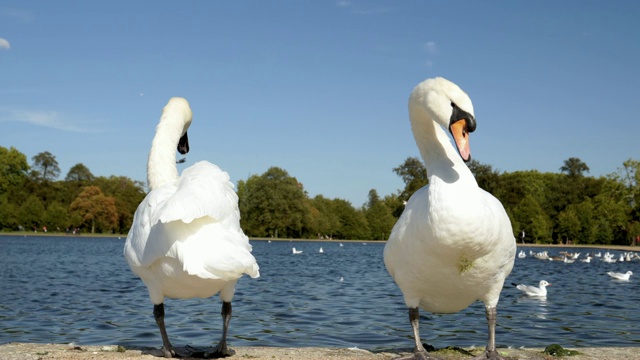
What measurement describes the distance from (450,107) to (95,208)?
9548 cm

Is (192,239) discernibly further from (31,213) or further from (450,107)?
(31,213)

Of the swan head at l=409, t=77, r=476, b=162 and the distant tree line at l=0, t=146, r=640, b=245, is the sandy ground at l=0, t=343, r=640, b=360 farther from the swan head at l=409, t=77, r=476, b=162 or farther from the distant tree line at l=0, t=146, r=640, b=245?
the distant tree line at l=0, t=146, r=640, b=245

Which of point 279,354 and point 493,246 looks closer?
point 493,246

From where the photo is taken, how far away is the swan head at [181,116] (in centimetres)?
774

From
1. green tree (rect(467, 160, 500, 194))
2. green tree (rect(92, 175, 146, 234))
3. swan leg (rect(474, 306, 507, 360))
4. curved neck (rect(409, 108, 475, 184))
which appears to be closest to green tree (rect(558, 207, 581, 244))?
green tree (rect(467, 160, 500, 194))

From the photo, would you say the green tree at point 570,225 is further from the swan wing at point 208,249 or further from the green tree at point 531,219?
the swan wing at point 208,249

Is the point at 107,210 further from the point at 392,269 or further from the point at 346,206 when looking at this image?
the point at 392,269

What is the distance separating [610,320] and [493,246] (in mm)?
9824

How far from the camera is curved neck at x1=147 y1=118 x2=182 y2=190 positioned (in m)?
7.23

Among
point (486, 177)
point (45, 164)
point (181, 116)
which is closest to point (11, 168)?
point (45, 164)

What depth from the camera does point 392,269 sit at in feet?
19.7

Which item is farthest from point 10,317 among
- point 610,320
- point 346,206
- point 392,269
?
point 346,206

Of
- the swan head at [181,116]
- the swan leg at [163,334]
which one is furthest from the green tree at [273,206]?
the swan leg at [163,334]

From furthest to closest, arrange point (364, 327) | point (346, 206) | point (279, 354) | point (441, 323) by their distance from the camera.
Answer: point (346, 206) → point (441, 323) → point (364, 327) → point (279, 354)
